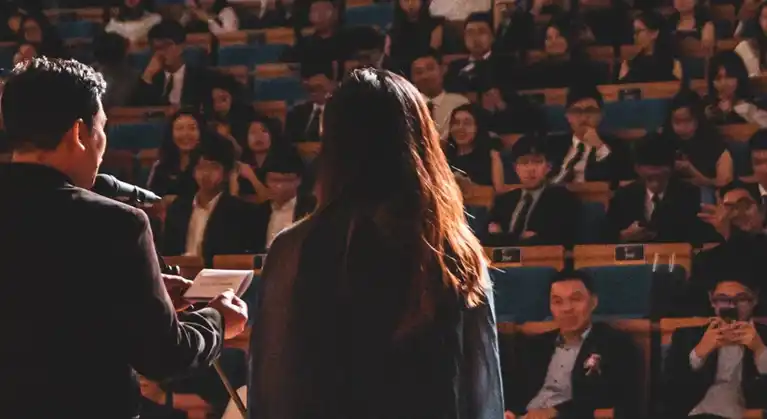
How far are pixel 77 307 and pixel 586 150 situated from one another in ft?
10.1

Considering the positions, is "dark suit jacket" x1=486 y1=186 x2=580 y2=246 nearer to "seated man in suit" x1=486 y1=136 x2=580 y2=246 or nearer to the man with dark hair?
"seated man in suit" x1=486 y1=136 x2=580 y2=246

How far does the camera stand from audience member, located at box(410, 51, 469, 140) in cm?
431

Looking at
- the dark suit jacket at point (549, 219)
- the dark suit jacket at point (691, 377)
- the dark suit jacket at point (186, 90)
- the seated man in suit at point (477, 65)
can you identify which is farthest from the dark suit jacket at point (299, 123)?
the dark suit jacket at point (691, 377)

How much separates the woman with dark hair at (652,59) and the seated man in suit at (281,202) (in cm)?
147

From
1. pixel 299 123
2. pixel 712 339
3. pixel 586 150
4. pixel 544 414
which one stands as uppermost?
pixel 299 123

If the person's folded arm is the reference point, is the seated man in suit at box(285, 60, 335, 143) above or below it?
above

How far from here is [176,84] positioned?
16.3 feet

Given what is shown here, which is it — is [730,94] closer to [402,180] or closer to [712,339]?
[712,339]

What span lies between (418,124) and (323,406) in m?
0.32

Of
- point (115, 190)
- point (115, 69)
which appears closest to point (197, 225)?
point (115, 69)

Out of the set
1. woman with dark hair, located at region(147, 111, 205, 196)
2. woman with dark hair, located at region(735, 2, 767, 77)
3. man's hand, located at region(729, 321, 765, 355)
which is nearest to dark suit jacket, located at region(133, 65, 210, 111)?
woman with dark hair, located at region(147, 111, 205, 196)

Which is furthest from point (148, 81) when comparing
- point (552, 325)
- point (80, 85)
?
point (80, 85)

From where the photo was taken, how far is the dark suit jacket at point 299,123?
14.7 ft

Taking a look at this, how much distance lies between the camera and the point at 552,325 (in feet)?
10.7
